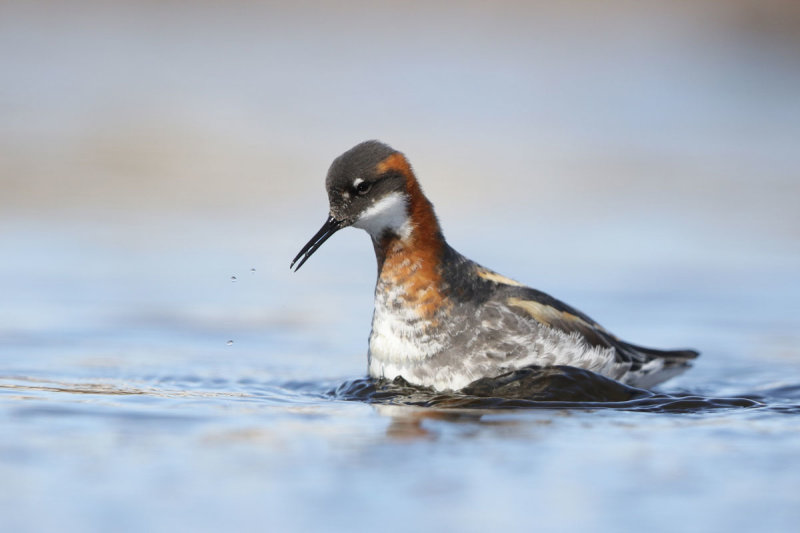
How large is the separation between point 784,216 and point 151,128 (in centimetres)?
783

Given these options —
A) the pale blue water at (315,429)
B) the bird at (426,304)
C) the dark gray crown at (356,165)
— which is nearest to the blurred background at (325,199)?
the pale blue water at (315,429)

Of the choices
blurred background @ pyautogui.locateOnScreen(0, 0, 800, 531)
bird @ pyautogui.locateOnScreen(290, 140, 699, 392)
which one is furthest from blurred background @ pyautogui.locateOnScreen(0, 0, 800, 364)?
bird @ pyautogui.locateOnScreen(290, 140, 699, 392)

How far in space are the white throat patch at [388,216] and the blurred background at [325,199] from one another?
101 centimetres

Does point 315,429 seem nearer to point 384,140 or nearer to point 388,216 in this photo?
point 388,216

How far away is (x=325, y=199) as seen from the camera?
41.8 feet

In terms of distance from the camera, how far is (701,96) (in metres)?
18.2

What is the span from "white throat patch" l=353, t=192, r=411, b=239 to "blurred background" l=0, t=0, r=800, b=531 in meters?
1.01

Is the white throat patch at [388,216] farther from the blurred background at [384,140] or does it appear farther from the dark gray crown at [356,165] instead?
the blurred background at [384,140]

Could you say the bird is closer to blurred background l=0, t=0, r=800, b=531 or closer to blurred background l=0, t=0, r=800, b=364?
blurred background l=0, t=0, r=800, b=531

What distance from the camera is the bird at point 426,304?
6590 millimetres

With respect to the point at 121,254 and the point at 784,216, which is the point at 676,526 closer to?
the point at 121,254

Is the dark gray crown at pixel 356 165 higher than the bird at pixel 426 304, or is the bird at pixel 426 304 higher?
the dark gray crown at pixel 356 165

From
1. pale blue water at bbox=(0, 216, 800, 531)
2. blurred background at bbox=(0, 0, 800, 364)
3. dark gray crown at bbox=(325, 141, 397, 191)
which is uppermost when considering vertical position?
blurred background at bbox=(0, 0, 800, 364)

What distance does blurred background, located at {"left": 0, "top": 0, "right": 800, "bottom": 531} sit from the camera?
516 cm
